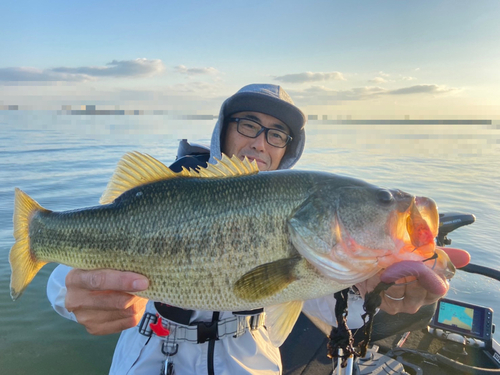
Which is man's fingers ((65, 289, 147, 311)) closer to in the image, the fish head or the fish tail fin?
the fish tail fin

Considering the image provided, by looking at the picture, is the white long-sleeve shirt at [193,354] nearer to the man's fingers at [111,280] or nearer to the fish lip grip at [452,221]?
the man's fingers at [111,280]

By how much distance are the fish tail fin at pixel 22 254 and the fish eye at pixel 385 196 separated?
2237mm

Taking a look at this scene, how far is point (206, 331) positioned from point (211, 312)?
0.16m

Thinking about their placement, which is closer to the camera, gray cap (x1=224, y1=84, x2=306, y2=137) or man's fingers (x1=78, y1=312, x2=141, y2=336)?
man's fingers (x1=78, y1=312, x2=141, y2=336)

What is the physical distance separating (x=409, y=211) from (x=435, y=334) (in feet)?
11.2

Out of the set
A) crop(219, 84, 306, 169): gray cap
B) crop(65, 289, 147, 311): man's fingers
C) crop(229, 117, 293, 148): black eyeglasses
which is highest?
crop(219, 84, 306, 169): gray cap

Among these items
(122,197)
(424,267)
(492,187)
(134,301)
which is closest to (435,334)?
(424,267)

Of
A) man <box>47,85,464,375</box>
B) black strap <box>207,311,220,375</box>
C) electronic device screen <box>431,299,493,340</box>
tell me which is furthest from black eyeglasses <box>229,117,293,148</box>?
electronic device screen <box>431,299,493,340</box>

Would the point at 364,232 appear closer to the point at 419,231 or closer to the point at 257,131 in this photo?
the point at 419,231

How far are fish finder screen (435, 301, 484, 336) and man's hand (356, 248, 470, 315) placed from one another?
256 cm

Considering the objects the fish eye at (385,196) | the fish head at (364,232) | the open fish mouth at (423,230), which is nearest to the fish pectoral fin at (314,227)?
the fish head at (364,232)

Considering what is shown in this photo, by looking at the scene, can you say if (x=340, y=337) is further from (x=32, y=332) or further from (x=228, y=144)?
(x=32, y=332)

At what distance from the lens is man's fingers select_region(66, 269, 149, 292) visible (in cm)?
182

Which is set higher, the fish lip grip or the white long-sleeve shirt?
the fish lip grip
